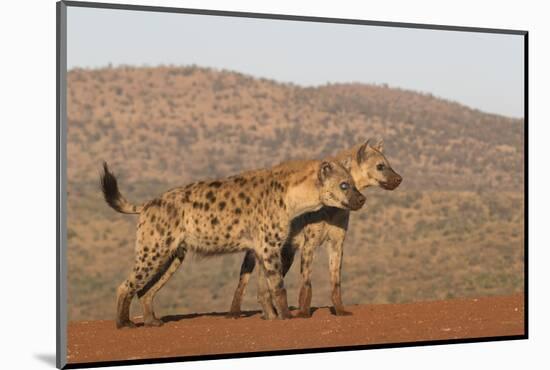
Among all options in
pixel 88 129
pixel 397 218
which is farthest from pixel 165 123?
pixel 397 218

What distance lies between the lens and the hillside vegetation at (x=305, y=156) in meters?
14.8

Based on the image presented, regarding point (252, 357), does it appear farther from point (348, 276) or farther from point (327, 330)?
point (348, 276)

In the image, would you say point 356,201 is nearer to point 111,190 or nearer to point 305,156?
point 111,190

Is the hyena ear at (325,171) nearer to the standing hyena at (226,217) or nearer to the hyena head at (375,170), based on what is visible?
the standing hyena at (226,217)

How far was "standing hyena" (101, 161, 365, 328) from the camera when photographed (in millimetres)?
11078

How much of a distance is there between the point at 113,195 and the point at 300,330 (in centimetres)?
222

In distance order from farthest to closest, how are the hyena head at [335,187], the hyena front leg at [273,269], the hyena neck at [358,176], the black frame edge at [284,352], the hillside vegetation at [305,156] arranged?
the hillside vegetation at [305,156], the hyena neck at [358,176], the hyena head at [335,187], the hyena front leg at [273,269], the black frame edge at [284,352]

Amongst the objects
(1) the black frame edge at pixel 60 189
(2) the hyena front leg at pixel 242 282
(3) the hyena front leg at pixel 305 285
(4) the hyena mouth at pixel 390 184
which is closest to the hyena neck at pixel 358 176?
(4) the hyena mouth at pixel 390 184

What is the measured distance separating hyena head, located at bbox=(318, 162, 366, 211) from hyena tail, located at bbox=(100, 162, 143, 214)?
1.77m

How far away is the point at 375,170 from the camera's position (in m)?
11.9

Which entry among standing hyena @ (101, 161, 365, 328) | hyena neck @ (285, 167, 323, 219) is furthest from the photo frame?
hyena neck @ (285, 167, 323, 219)

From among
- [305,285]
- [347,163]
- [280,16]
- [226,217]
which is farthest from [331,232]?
[280,16]

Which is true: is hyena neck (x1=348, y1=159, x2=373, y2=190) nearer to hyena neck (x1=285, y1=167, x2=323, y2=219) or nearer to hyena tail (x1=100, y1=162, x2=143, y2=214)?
hyena neck (x1=285, y1=167, x2=323, y2=219)

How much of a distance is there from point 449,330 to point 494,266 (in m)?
4.52
